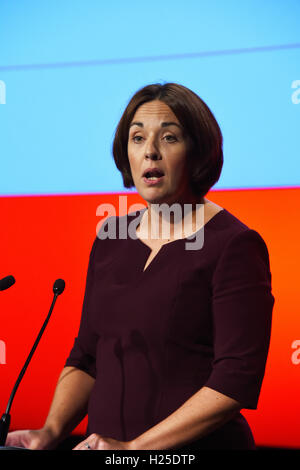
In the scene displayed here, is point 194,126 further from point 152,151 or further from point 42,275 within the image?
point 42,275

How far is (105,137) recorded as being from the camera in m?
2.65

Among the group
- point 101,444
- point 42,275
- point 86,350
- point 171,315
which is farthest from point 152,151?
point 42,275

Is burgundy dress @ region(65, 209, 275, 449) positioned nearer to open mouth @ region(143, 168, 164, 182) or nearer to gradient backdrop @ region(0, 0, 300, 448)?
open mouth @ region(143, 168, 164, 182)

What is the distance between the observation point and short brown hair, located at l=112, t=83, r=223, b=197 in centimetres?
133

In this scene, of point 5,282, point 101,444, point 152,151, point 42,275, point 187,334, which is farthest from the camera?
point 42,275

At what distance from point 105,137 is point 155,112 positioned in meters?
1.33

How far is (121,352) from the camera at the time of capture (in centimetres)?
127

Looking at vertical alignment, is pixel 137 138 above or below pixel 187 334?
above

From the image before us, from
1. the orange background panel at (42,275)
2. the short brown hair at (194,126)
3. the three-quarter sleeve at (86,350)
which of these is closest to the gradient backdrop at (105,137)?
the orange background panel at (42,275)

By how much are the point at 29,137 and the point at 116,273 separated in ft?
5.07

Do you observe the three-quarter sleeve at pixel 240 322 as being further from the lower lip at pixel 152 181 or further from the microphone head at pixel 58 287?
the microphone head at pixel 58 287

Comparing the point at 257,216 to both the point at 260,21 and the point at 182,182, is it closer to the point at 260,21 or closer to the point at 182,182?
the point at 260,21

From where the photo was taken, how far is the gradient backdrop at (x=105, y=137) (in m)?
2.46

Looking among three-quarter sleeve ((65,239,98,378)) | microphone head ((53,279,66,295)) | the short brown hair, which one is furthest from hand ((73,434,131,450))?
the short brown hair
